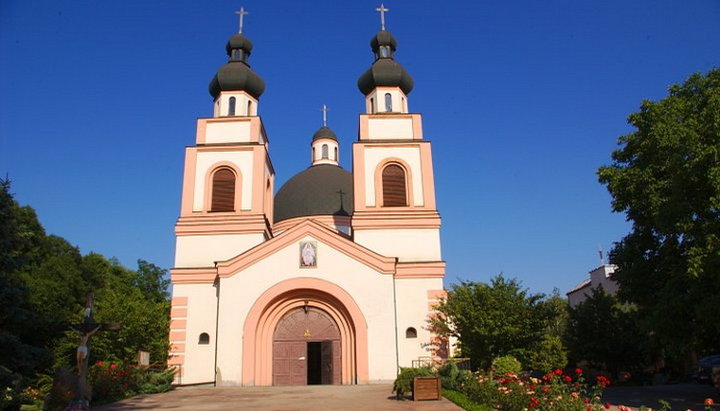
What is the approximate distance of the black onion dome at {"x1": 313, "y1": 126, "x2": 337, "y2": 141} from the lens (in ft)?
134

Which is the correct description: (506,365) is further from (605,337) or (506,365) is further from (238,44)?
(238,44)

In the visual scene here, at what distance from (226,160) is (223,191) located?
153 centimetres

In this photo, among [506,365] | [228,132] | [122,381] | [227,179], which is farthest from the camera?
[228,132]

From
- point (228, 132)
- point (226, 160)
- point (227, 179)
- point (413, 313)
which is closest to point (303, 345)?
point (413, 313)

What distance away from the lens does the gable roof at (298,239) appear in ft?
78.3

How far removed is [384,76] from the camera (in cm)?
2941

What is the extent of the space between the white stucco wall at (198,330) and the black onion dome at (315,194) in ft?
33.4

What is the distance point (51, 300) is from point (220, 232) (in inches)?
513

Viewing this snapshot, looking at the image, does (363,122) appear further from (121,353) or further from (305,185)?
(121,353)

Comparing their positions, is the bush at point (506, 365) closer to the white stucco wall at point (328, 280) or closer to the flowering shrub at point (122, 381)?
the white stucco wall at point (328, 280)

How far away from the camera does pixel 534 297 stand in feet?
73.9

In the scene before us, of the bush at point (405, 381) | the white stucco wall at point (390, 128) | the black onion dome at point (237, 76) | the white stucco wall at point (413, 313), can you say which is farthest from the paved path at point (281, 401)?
the black onion dome at point (237, 76)

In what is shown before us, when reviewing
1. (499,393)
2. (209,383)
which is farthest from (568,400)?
(209,383)

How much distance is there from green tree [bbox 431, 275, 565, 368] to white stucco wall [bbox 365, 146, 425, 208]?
620cm
